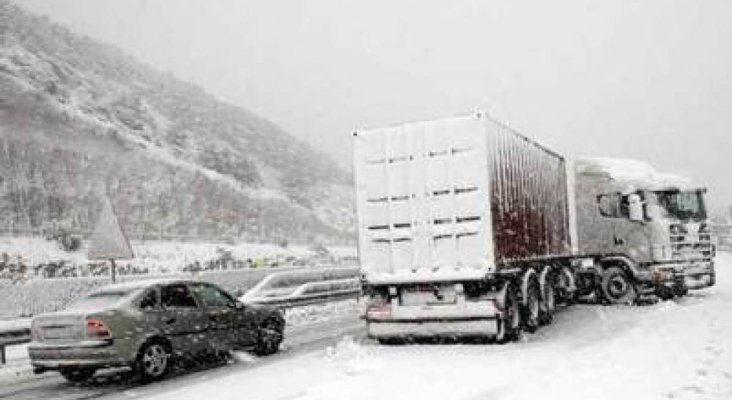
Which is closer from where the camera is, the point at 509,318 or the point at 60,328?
the point at 60,328

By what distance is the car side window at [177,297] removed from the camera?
1235cm

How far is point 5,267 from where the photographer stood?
83.0ft

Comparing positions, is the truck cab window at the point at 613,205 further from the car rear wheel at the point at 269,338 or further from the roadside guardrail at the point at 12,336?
the roadside guardrail at the point at 12,336

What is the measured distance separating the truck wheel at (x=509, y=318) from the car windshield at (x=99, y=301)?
18.1ft

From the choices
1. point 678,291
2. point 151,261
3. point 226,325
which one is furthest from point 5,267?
point 678,291

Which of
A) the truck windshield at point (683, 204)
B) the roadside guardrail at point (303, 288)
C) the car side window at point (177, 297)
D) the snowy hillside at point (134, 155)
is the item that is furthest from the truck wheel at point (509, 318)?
the snowy hillside at point (134, 155)

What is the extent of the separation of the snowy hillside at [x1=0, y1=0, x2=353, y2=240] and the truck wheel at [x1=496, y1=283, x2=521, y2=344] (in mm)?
23409

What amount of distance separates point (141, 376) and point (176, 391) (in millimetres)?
1264

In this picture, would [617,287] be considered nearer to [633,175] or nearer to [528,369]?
[633,175]

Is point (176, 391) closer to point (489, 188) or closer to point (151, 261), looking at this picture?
point (489, 188)

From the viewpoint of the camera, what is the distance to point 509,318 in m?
13.6

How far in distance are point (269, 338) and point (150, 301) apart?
2.70 meters

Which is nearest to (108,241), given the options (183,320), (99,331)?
(183,320)

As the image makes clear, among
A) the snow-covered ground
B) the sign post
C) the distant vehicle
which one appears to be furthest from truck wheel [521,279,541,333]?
the sign post
